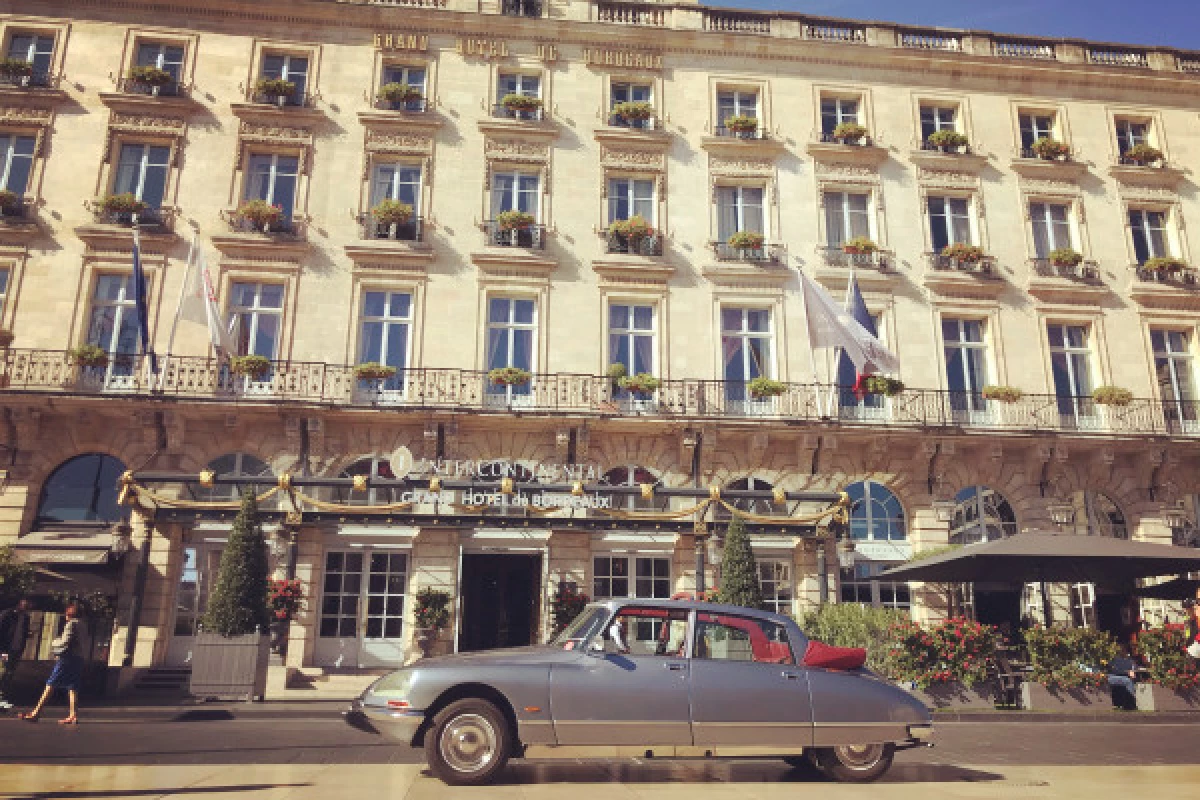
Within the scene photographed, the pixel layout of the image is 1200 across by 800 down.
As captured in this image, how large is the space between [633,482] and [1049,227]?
1348cm

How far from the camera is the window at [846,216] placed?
21641 mm

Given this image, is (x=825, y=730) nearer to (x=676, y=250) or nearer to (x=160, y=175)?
(x=676, y=250)

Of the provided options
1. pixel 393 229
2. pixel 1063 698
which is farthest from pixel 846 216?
pixel 1063 698

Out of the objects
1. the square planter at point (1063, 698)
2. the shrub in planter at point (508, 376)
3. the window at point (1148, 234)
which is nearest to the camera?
the square planter at point (1063, 698)

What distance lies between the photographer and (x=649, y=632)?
278 inches

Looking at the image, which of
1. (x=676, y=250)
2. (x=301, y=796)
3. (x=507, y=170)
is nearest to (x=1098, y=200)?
(x=676, y=250)

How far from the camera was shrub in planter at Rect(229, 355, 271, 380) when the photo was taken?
1809 centimetres

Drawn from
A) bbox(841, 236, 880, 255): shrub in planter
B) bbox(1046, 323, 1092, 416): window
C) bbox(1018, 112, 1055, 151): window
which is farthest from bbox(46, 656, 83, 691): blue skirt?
bbox(1018, 112, 1055, 151): window

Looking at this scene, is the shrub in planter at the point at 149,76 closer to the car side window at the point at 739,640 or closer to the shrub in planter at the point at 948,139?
the shrub in planter at the point at 948,139

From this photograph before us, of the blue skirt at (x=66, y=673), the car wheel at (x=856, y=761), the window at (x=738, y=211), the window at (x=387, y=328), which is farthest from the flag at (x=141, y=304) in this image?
the car wheel at (x=856, y=761)

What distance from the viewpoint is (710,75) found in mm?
22562

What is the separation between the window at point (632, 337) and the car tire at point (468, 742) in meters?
13.7

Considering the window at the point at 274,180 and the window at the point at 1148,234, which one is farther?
the window at the point at 1148,234

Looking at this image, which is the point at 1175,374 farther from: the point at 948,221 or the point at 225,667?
the point at 225,667
